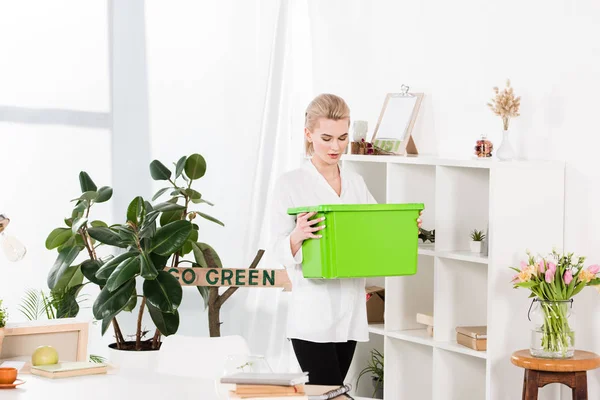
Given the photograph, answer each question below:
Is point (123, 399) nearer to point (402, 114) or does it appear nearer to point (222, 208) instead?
point (402, 114)

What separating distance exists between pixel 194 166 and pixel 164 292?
762mm

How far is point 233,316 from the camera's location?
5.63 meters

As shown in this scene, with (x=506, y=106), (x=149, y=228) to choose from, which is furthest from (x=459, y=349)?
(x=149, y=228)

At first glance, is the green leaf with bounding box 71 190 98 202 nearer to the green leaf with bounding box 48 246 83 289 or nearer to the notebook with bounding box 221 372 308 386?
the green leaf with bounding box 48 246 83 289

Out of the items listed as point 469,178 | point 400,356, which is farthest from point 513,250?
point 400,356

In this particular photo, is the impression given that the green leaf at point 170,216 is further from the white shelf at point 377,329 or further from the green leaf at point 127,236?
the white shelf at point 377,329

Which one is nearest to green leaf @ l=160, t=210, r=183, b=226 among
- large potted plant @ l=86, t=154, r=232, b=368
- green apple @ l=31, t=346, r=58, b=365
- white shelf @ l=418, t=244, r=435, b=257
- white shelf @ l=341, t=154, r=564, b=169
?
large potted plant @ l=86, t=154, r=232, b=368

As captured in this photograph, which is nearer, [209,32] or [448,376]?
[448,376]

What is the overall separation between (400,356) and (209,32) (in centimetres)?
233

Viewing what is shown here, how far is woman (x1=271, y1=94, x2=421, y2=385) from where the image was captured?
325 centimetres

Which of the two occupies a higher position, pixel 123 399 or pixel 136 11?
pixel 136 11

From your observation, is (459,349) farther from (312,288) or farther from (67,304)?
(67,304)

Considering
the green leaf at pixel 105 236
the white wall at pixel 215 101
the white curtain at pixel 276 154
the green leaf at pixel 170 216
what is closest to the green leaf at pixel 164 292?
the green leaf at pixel 105 236

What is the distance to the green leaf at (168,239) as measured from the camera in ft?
13.5
